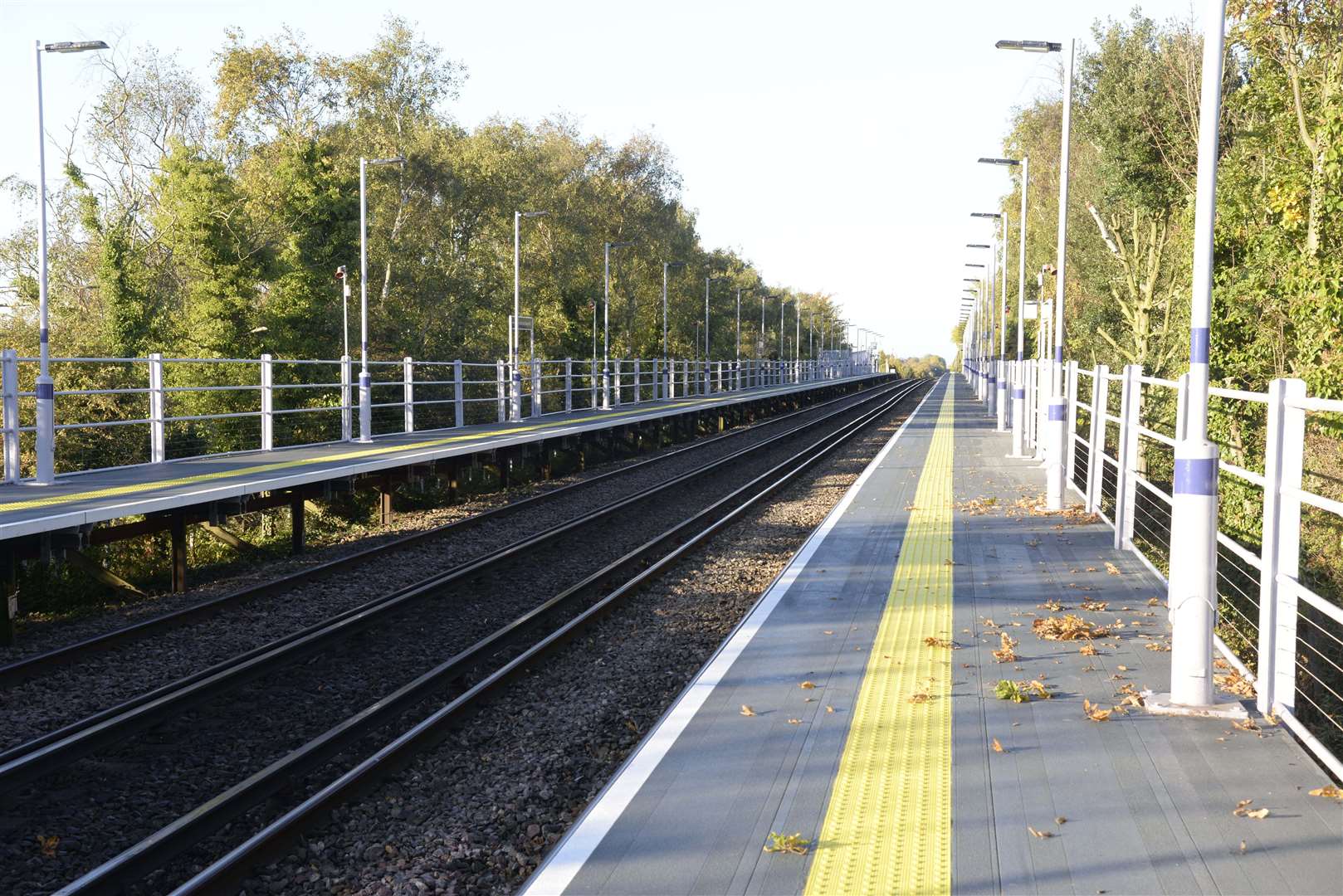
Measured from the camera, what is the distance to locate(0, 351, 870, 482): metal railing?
46.6 feet

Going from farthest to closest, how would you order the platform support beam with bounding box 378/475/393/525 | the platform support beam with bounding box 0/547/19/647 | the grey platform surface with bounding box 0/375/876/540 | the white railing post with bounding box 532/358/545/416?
the white railing post with bounding box 532/358/545/416, the platform support beam with bounding box 378/475/393/525, the grey platform surface with bounding box 0/375/876/540, the platform support beam with bounding box 0/547/19/647

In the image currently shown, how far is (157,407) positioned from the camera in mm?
14188

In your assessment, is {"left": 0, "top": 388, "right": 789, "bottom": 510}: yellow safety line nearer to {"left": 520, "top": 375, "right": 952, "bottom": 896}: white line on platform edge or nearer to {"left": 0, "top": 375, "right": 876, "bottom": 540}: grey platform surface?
{"left": 0, "top": 375, "right": 876, "bottom": 540}: grey platform surface

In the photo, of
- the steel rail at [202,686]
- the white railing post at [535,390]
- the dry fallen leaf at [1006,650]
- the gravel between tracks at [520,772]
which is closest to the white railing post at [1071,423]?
the gravel between tracks at [520,772]

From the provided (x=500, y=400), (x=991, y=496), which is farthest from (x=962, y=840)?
(x=500, y=400)

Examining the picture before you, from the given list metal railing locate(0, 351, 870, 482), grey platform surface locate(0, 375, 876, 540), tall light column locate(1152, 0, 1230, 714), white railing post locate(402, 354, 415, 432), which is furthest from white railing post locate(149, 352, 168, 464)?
tall light column locate(1152, 0, 1230, 714)

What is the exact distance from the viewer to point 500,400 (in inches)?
1024

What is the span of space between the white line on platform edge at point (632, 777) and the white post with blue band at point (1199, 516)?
215 centimetres

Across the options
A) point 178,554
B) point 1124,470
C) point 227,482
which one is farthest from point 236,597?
point 1124,470

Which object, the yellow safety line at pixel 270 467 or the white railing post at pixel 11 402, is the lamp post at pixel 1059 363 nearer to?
the yellow safety line at pixel 270 467

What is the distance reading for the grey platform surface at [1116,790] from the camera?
3.73 m

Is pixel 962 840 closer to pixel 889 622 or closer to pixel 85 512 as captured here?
pixel 889 622

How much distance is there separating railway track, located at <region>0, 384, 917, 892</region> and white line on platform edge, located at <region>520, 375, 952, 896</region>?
1.56m

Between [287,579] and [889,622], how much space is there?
19.9 feet
